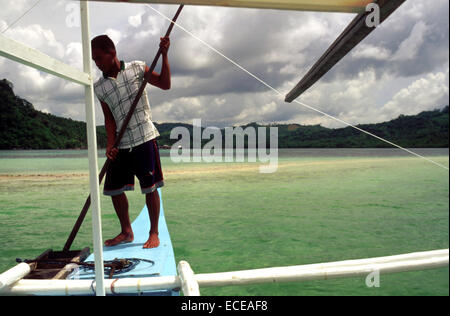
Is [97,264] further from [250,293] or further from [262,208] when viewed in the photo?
[262,208]

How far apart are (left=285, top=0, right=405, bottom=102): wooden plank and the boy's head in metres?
1.34

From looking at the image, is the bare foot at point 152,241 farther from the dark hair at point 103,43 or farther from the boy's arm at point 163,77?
the dark hair at point 103,43

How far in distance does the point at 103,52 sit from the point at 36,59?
1.12 metres

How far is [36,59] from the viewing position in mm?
1000

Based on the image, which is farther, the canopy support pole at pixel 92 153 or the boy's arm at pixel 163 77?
the boy's arm at pixel 163 77

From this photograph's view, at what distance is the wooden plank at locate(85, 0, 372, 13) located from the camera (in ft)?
4.87

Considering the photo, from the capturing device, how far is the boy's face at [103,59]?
6.70ft

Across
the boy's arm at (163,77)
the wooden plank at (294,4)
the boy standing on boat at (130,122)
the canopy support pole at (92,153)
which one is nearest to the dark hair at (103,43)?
the boy standing on boat at (130,122)

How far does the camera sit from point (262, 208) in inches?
270

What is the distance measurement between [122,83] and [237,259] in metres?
1.97

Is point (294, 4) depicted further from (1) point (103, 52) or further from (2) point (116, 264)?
(2) point (116, 264)

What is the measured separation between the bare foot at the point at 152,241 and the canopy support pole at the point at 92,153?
0.86m

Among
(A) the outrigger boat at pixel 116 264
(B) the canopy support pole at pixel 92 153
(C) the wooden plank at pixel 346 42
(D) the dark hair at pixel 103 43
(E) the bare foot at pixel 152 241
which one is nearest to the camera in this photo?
(B) the canopy support pole at pixel 92 153
